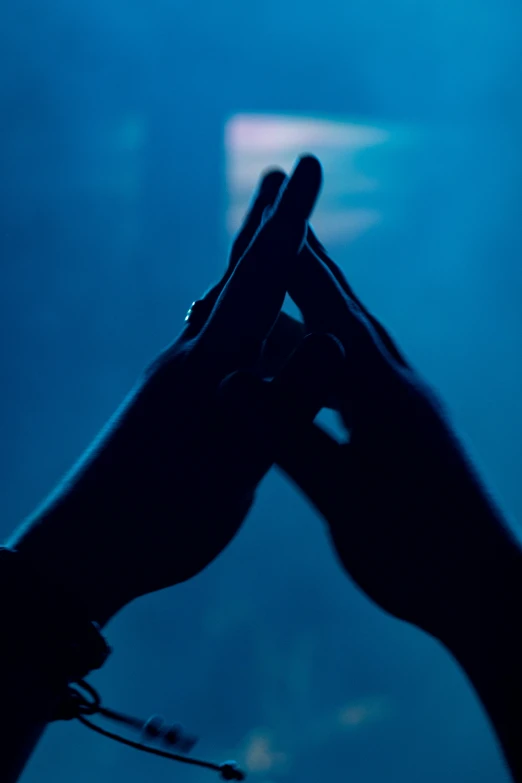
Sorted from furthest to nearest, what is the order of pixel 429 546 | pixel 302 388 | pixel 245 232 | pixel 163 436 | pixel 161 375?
pixel 245 232, pixel 161 375, pixel 163 436, pixel 302 388, pixel 429 546

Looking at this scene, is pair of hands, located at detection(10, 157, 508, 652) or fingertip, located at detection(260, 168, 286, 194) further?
fingertip, located at detection(260, 168, 286, 194)

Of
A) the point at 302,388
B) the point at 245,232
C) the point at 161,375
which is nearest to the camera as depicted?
the point at 302,388

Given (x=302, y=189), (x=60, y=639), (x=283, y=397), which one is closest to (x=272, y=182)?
(x=302, y=189)

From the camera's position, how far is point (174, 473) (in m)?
2.26

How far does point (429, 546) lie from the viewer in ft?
6.66

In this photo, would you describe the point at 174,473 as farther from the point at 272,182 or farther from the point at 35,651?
the point at 272,182

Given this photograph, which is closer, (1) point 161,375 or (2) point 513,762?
(2) point 513,762

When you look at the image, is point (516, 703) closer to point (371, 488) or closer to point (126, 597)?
point (371, 488)

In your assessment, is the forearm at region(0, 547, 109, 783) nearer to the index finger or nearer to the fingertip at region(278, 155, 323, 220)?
the index finger

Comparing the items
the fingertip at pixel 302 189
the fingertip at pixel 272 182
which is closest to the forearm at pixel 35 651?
the fingertip at pixel 302 189

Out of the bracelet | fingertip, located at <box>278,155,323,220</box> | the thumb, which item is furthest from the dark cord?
fingertip, located at <box>278,155,323,220</box>

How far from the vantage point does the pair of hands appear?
2020 mm

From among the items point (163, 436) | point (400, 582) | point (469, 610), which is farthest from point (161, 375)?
point (469, 610)

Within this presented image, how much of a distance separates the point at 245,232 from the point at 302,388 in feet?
4.81
